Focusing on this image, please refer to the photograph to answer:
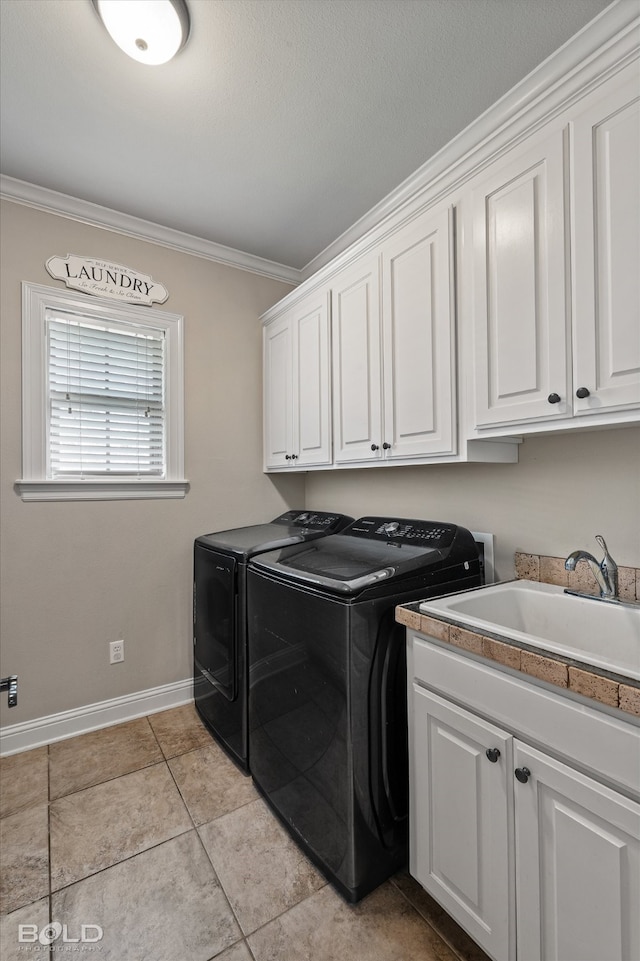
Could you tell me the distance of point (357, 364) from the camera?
203cm

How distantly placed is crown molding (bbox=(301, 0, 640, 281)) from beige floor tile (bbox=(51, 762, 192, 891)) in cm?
257

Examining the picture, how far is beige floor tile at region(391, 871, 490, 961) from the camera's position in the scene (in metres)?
1.21

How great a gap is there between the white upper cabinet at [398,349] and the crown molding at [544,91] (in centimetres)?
12

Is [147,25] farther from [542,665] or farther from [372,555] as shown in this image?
[542,665]

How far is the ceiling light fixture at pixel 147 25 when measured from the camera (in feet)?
4.19

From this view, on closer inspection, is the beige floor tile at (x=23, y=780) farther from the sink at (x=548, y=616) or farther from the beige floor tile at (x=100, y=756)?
the sink at (x=548, y=616)

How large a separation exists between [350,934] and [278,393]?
7.74ft

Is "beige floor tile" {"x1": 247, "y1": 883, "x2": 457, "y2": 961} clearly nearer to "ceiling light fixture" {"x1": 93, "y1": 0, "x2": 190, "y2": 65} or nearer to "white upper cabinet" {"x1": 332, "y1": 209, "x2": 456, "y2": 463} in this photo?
→ "white upper cabinet" {"x1": 332, "y1": 209, "x2": 456, "y2": 463}

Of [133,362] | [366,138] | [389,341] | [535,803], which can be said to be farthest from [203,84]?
[535,803]

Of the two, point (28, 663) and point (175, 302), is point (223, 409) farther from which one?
point (28, 663)

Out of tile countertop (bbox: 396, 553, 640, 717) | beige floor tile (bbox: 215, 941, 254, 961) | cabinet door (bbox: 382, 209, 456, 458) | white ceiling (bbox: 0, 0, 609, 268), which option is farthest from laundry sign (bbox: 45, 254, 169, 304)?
beige floor tile (bbox: 215, 941, 254, 961)

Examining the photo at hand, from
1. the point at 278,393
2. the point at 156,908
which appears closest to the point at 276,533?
the point at 278,393

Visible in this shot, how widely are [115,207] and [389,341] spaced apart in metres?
1.66

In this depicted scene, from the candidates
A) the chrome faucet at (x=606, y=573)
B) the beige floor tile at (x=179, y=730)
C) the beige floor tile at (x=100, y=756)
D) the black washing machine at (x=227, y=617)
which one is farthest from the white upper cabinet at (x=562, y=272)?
the beige floor tile at (x=100, y=756)
